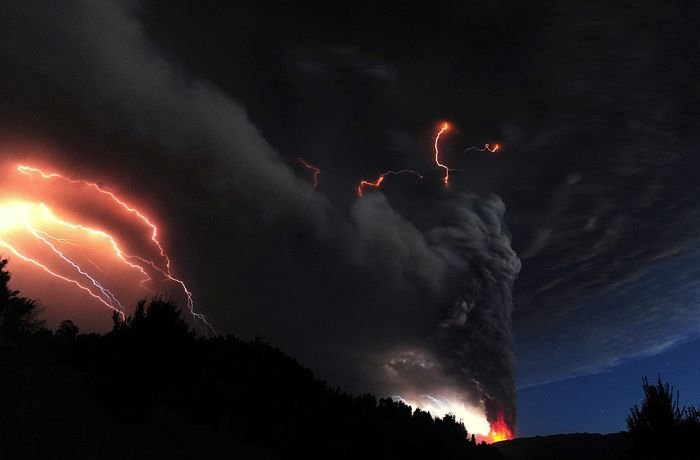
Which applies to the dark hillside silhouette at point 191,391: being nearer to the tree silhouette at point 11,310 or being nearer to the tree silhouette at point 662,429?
the tree silhouette at point 11,310

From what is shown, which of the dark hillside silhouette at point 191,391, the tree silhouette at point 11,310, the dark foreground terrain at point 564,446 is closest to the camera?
the dark hillside silhouette at point 191,391

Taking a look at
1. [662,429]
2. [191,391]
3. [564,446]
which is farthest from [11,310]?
[564,446]

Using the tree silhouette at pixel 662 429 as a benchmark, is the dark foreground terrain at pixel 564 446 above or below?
above

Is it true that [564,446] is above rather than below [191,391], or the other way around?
above

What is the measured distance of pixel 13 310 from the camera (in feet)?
113

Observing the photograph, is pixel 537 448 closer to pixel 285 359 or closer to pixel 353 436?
pixel 285 359

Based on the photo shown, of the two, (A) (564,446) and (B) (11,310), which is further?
(A) (564,446)

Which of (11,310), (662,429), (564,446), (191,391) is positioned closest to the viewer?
(662,429)

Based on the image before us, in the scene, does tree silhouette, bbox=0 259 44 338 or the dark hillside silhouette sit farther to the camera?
tree silhouette, bbox=0 259 44 338

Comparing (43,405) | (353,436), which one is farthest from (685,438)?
(43,405)

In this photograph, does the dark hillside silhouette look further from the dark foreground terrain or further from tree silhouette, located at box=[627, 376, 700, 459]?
the dark foreground terrain

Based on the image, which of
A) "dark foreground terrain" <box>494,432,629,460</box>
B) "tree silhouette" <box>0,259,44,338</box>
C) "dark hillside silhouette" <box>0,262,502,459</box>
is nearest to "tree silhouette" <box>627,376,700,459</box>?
"dark hillside silhouette" <box>0,262,502,459</box>

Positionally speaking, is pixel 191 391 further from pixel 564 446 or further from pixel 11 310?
pixel 564 446

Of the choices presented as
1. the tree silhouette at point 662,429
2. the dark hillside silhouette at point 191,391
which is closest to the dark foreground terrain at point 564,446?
the dark hillside silhouette at point 191,391
